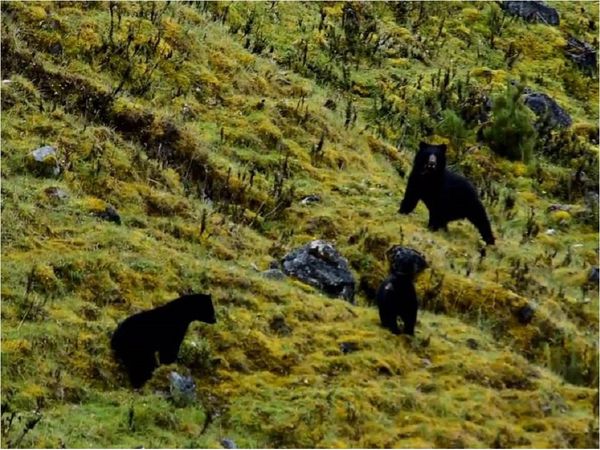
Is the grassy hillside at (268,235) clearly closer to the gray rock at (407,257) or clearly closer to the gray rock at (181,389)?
the gray rock at (181,389)

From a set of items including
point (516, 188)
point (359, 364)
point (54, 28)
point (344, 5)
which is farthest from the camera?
point (344, 5)

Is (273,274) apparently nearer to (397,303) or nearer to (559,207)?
(397,303)

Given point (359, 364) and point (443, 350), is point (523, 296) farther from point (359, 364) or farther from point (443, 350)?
point (359, 364)

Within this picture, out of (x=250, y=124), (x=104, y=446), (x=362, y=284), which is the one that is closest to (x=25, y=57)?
(x=250, y=124)

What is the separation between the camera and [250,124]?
62.1ft

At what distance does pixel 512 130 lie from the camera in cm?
2188

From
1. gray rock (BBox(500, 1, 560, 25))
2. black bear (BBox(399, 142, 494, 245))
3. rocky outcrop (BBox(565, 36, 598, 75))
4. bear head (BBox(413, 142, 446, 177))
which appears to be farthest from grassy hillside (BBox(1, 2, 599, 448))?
gray rock (BBox(500, 1, 560, 25))

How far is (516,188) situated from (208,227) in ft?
26.6

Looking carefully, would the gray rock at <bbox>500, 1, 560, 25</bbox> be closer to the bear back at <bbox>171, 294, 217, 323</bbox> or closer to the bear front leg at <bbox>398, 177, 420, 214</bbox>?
the bear front leg at <bbox>398, 177, 420, 214</bbox>

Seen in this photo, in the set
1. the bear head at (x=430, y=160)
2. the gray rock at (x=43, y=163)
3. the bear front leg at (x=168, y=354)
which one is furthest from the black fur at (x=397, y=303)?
the gray rock at (x=43, y=163)

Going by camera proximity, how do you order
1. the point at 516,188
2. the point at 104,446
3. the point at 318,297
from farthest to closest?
the point at 516,188 → the point at 318,297 → the point at 104,446

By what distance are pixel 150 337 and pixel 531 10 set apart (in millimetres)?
21209

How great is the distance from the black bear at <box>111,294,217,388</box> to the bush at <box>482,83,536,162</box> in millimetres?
11901

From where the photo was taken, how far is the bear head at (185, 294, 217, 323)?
1176 cm
